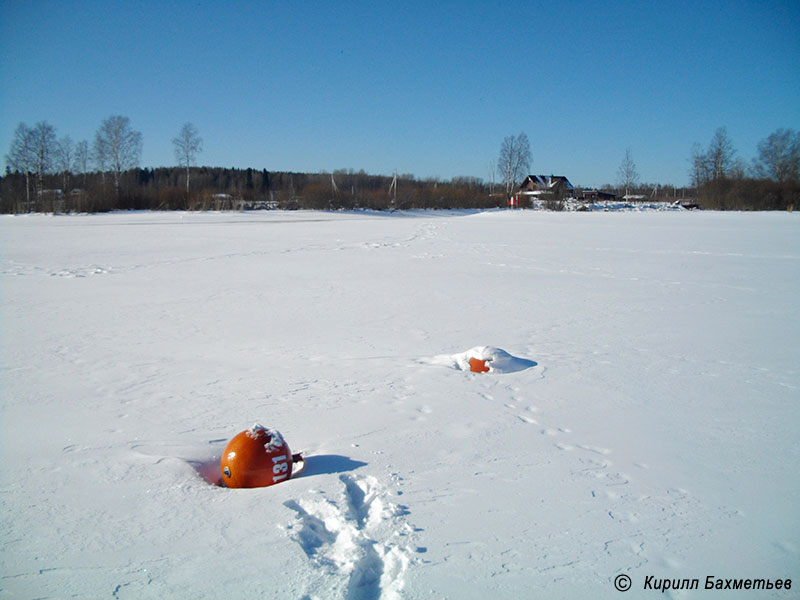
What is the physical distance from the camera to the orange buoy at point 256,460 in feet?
9.30

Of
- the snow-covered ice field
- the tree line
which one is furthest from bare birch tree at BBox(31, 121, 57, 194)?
the snow-covered ice field

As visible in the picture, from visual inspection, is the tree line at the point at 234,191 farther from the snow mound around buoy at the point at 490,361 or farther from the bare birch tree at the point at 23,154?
the snow mound around buoy at the point at 490,361

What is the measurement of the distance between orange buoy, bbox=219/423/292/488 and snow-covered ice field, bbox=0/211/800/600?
136mm

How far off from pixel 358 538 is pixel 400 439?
3.52 ft

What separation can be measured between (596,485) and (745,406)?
184 centimetres

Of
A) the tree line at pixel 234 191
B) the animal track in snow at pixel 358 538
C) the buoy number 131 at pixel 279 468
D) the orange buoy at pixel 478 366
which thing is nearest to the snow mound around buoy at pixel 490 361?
the orange buoy at pixel 478 366

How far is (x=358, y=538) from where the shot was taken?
2.37 meters

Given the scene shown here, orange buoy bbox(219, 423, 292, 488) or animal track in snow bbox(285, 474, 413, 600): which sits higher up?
orange buoy bbox(219, 423, 292, 488)

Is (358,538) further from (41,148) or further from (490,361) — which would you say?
(41,148)

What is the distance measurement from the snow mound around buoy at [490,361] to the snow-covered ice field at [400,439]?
0.09 ft

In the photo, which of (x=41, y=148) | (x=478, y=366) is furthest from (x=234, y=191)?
(x=478, y=366)

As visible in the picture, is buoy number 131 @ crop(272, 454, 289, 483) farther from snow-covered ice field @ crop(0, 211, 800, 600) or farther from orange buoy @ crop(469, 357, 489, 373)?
orange buoy @ crop(469, 357, 489, 373)

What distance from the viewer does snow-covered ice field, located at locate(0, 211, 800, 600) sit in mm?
2229

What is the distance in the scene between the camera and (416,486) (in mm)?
2816
